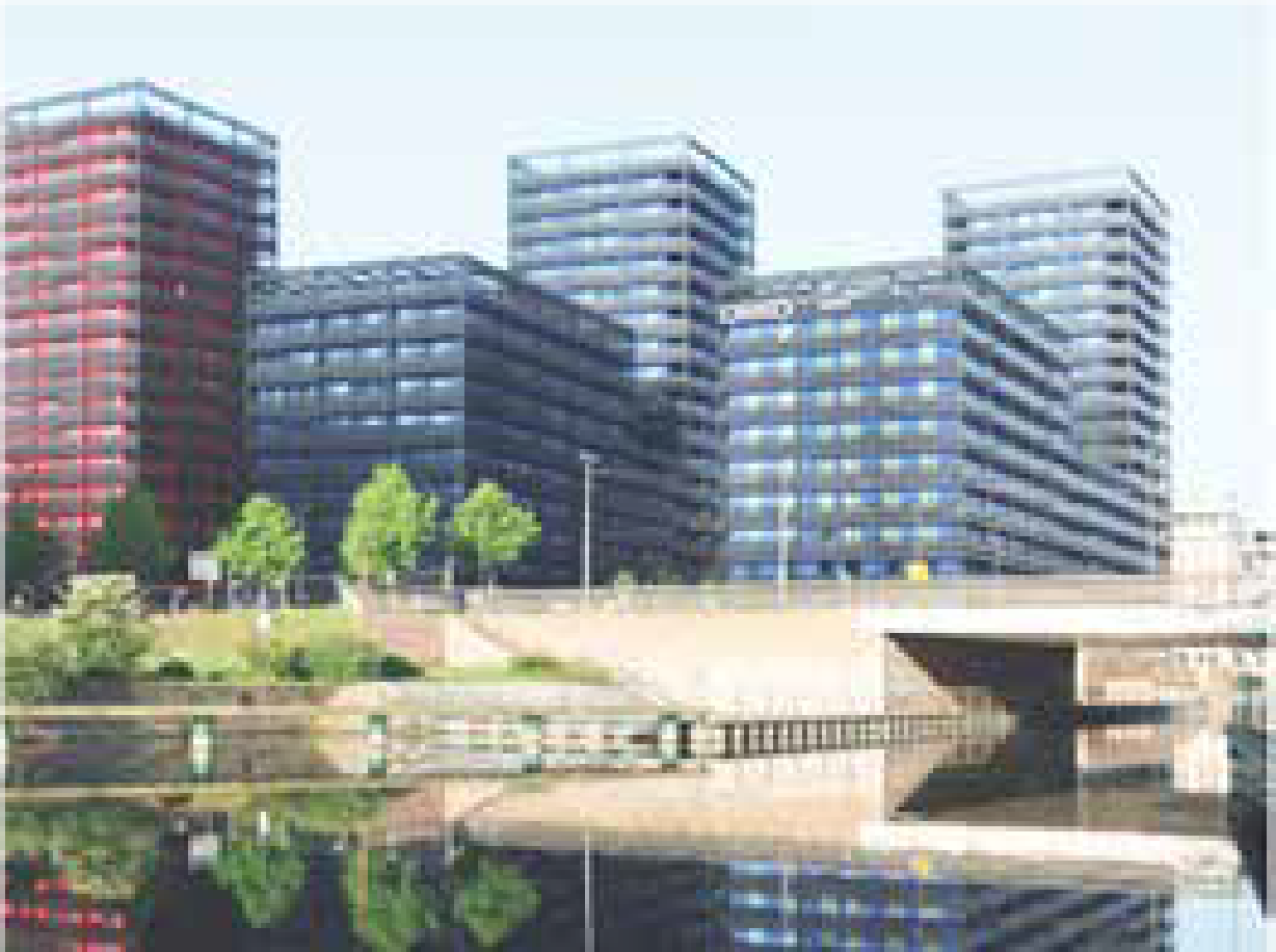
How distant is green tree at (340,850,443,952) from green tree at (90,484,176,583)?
411 feet

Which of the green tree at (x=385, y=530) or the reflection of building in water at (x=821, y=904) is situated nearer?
the reflection of building in water at (x=821, y=904)

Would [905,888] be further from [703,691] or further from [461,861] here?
[703,691]

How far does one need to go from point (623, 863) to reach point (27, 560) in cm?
13125

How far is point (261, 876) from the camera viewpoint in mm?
55312

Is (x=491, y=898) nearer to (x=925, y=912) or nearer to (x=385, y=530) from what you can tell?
(x=925, y=912)

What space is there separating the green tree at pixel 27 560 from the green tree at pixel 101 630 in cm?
7093

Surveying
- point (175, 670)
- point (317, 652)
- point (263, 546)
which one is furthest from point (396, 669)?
point (263, 546)

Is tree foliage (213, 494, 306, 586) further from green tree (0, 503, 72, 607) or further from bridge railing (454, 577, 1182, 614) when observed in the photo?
bridge railing (454, 577, 1182, 614)

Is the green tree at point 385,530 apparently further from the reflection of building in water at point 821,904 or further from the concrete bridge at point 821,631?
the reflection of building in water at point 821,904

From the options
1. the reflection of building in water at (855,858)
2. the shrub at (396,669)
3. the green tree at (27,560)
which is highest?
the green tree at (27,560)

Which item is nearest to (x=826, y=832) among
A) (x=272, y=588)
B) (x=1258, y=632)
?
(x=1258, y=632)

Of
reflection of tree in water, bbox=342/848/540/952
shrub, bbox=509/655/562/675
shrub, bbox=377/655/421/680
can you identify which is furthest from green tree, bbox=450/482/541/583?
reflection of tree in water, bbox=342/848/540/952

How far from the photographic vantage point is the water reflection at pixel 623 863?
155 ft

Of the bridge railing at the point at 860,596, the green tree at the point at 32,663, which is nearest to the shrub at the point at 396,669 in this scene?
the bridge railing at the point at 860,596
